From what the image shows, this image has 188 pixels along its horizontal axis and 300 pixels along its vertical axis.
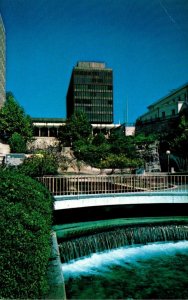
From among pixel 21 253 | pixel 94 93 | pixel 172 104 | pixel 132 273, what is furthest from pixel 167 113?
pixel 21 253

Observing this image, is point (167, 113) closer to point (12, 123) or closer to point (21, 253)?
point (12, 123)

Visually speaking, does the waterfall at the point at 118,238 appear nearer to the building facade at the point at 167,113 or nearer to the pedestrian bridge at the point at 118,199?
the pedestrian bridge at the point at 118,199

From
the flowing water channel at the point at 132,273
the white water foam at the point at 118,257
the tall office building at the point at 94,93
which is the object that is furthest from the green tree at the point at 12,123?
the flowing water channel at the point at 132,273

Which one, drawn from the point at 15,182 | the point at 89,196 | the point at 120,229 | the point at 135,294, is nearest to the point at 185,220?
the point at 120,229

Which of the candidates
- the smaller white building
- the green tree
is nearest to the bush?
the smaller white building

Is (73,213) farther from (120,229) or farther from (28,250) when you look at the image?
(28,250)

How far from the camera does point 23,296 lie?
17.1 ft

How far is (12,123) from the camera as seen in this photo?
55344mm

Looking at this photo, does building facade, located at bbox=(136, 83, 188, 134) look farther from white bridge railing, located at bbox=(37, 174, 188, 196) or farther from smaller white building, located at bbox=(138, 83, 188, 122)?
white bridge railing, located at bbox=(37, 174, 188, 196)

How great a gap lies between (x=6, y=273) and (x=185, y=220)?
11252 millimetres

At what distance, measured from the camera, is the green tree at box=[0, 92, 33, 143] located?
181 feet

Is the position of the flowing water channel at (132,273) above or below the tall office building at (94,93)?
below

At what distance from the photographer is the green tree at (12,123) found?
5519 centimetres

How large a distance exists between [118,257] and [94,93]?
310 feet
